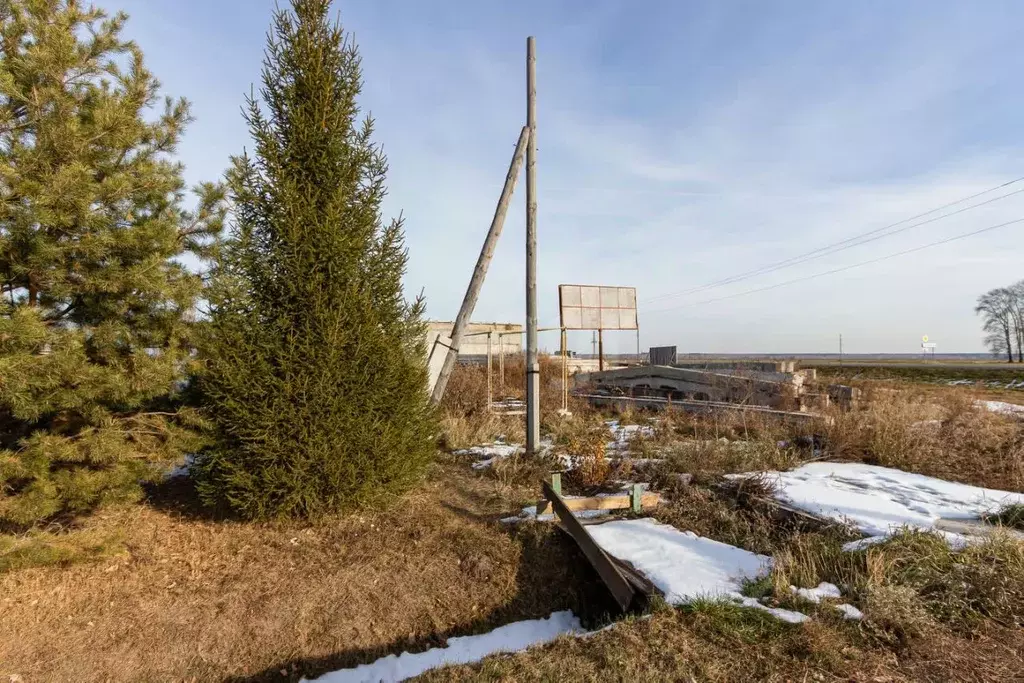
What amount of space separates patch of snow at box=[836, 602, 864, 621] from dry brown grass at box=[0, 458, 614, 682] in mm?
1999

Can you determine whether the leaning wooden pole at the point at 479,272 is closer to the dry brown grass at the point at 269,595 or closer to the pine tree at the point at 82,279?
the dry brown grass at the point at 269,595

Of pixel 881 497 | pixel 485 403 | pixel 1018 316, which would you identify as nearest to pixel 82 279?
pixel 881 497

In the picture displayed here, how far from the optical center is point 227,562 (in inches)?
202

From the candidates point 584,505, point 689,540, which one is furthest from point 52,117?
point 689,540

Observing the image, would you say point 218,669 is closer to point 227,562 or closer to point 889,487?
point 227,562

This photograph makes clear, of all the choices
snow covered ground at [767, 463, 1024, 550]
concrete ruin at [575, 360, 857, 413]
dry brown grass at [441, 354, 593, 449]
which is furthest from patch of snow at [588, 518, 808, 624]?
concrete ruin at [575, 360, 857, 413]

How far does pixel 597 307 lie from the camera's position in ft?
44.7

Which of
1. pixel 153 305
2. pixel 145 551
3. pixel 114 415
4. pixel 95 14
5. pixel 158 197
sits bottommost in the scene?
pixel 145 551

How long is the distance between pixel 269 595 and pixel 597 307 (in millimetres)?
10351

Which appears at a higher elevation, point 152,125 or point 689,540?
point 152,125

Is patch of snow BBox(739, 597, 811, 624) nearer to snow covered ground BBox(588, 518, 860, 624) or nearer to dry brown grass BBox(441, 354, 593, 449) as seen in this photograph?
snow covered ground BBox(588, 518, 860, 624)

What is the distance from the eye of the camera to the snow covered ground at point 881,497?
5.28m

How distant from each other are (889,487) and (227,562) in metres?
7.30

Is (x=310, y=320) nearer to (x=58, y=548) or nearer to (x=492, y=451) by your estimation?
(x=58, y=548)
